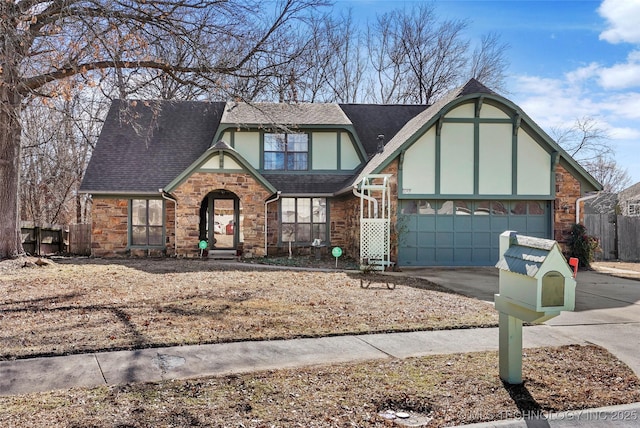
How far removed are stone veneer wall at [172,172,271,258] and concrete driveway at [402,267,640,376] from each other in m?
5.33

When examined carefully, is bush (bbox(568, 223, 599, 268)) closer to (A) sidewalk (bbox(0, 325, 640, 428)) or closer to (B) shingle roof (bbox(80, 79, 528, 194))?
(B) shingle roof (bbox(80, 79, 528, 194))

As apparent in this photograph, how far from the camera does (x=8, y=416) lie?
3.44 m

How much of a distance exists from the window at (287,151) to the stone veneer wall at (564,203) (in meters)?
8.82

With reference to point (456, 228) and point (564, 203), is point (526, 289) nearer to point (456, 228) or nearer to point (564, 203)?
point (456, 228)

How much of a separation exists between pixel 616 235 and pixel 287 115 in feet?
48.0

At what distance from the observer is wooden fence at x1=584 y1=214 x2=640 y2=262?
19625 mm

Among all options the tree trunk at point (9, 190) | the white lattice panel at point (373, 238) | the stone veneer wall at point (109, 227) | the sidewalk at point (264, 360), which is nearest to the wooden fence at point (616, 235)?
the white lattice panel at point (373, 238)

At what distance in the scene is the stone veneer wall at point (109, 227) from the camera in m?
16.9

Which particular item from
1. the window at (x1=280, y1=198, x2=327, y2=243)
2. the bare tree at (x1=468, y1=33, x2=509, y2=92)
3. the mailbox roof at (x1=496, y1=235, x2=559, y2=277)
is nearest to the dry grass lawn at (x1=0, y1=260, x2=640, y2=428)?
the mailbox roof at (x1=496, y1=235, x2=559, y2=277)

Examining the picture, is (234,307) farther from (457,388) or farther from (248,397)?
(457,388)

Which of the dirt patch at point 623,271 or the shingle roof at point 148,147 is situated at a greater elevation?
the shingle roof at point 148,147

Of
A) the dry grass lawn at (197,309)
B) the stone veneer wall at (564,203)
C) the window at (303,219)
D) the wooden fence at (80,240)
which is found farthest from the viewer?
the wooden fence at (80,240)

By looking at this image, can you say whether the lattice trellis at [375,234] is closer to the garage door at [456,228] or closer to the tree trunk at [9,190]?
the garage door at [456,228]

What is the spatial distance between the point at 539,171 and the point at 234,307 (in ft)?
37.8
